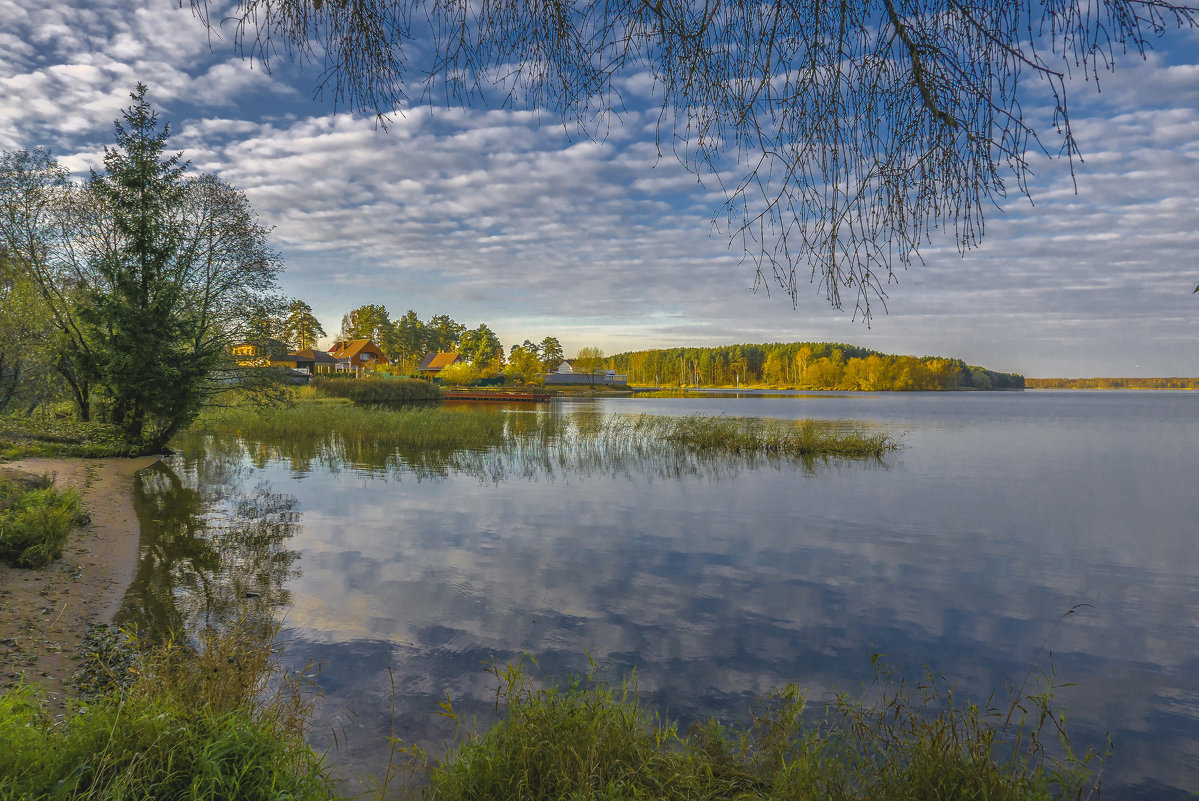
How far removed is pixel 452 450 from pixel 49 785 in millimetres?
23158

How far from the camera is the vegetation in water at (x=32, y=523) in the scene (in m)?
8.12

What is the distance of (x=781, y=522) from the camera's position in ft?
46.3

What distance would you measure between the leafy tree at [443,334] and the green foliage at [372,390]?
67.7 meters

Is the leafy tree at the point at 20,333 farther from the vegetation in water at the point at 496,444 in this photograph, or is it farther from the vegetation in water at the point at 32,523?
the vegetation in water at the point at 32,523

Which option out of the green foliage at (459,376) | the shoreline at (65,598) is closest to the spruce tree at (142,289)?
the shoreline at (65,598)

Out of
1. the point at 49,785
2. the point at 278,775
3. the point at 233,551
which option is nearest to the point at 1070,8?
the point at 278,775

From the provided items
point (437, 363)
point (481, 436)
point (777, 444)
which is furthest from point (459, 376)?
point (777, 444)

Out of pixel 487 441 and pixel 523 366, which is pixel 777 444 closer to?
pixel 487 441

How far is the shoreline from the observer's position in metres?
5.58

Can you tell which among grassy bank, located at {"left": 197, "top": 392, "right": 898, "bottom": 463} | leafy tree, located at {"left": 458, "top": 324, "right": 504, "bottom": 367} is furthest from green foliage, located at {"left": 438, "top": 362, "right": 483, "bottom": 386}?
grassy bank, located at {"left": 197, "top": 392, "right": 898, "bottom": 463}

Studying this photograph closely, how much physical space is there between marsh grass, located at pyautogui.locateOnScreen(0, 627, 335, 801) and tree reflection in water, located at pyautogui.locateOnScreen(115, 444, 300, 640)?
170 centimetres

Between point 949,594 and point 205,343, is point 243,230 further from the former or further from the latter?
point 949,594

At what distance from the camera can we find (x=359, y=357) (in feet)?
312

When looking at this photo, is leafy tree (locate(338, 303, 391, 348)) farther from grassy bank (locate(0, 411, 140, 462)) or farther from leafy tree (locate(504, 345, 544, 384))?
grassy bank (locate(0, 411, 140, 462))
